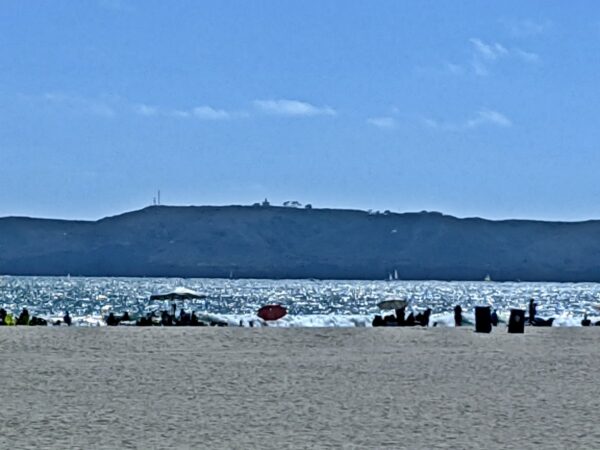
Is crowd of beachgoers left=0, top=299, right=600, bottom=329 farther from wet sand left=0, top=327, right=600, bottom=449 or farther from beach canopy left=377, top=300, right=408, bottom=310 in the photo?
wet sand left=0, top=327, right=600, bottom=449

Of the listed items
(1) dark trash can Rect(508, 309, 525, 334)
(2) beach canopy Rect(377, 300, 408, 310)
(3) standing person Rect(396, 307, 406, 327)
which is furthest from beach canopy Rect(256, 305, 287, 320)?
(1) dark trash can Rect(508, 309, 525, 334)

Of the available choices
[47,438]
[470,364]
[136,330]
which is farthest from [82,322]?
[47,438]

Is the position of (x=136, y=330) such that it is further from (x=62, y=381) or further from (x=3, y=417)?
(x=3, y=417)

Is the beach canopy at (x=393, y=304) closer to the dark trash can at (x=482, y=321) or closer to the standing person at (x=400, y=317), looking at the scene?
the standing person at (x=400, y=317)

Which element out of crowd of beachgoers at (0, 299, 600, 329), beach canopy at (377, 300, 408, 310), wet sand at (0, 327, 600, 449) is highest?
beach canopy at (377, 300, 408, 310)

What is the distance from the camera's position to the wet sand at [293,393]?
1112 centimetres

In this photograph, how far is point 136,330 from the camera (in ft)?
97.9

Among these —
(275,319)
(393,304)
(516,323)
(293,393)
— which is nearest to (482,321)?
(516,323)

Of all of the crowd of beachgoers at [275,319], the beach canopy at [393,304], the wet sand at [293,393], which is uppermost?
the beach canopy at [393,304]

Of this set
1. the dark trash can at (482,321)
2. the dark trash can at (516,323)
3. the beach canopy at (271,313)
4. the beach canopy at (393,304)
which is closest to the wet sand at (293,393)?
the dark trash can at (482,321)

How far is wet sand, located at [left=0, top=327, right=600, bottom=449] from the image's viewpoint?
11117 mm

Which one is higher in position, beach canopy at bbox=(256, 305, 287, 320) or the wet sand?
beach canopy at bbox=(256, 305, 287, 320)

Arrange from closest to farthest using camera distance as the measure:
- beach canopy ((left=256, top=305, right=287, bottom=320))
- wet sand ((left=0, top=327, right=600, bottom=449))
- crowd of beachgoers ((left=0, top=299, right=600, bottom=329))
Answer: wet sand ((left=0, top=327, right=600, bottom=449)), crowd of beachgoers ((left=0, top=299, right=600, bottom=329)), beach canopy ((left=256, top=305, right=287, bottom=320))

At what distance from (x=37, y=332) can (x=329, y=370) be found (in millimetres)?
11969
